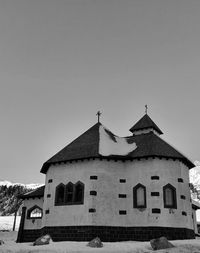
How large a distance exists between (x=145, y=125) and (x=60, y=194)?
40.7ft

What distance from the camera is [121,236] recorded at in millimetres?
23422

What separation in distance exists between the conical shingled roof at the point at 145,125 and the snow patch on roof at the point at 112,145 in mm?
3730

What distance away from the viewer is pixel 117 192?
24781 mm

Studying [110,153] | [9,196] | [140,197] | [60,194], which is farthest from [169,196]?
[9,196]

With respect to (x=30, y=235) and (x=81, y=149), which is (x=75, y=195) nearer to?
(x=81, y=149)

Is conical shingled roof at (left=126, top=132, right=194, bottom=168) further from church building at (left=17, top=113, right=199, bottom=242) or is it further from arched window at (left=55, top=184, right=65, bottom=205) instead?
arched window at (left=55, top=184, right=65, bottom=205)

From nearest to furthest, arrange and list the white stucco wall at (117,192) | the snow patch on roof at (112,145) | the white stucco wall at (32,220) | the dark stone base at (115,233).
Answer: the dark stone base at (115,233) < the white stucco wall at (117,192) < the snow patch on roof at (112,145) < the white stucco wall at (32,220)

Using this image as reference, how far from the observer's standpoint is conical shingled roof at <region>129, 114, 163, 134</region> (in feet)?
108

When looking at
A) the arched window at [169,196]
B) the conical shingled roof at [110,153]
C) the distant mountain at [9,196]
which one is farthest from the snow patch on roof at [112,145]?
the distant mountain at [9,196]

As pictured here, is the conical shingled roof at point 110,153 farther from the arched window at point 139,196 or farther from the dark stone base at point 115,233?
the dark stone base at point 115,233

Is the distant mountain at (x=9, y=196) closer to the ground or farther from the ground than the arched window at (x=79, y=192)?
farther from the ground

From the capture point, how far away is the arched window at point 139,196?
24078 millimetres

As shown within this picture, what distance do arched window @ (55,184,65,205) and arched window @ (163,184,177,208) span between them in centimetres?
Answer: 809

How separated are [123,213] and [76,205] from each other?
12.2 feet
